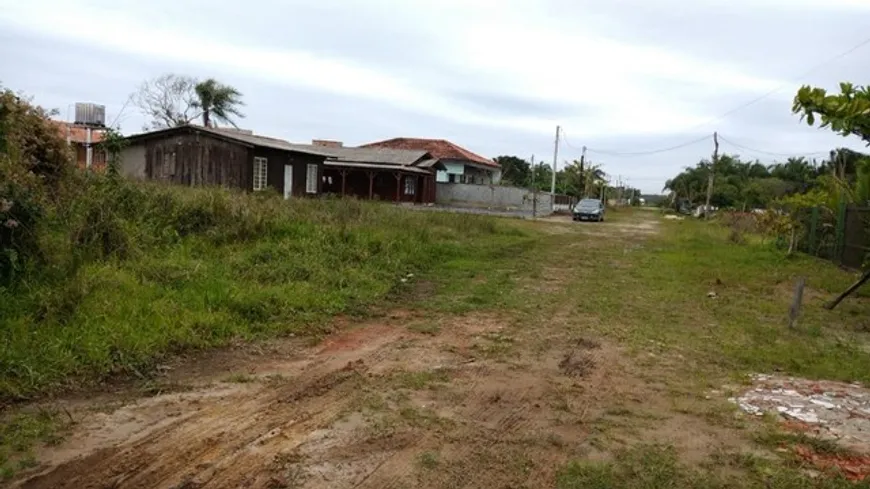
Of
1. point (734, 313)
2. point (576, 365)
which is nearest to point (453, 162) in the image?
point (734, 313)

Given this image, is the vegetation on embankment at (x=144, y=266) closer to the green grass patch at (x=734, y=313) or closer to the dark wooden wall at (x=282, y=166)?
the green grass patch at (x=734, y=313)

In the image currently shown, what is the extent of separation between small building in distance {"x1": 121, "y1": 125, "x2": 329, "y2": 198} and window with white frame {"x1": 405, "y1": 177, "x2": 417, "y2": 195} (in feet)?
45.7

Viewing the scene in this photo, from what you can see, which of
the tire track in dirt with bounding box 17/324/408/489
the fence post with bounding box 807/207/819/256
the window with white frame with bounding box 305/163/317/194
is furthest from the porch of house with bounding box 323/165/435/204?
the tire track in dirt with bounding box 17/324/408/489

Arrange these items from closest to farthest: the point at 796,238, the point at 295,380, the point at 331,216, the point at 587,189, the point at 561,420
Answer: the point at 561,420 < the point at 295,380 < the point at 331,216 < the point at 796,238 < the point at 587,189

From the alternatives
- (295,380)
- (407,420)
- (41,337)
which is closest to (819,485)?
(407,420)

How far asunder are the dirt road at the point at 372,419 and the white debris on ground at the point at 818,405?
738mm

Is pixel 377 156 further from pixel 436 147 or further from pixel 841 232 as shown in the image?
pixel 841 232

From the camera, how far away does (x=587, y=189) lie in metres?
64.5

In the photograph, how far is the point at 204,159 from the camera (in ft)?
91.4

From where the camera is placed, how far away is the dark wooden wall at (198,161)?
2745 centimetres

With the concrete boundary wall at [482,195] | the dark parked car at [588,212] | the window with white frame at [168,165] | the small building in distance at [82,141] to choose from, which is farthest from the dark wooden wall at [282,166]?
the concrete boundary wall at [482,195]

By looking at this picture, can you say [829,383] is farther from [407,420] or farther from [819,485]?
[407,420]

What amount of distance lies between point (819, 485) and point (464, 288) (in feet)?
23.1

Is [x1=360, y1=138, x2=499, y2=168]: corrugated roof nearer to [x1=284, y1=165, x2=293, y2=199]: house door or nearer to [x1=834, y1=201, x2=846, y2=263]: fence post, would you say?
[x1=284, y1=165, x2=293, y2=199]: house door
